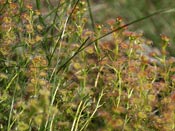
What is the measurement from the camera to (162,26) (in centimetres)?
340

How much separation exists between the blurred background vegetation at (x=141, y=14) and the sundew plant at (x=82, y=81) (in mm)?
919

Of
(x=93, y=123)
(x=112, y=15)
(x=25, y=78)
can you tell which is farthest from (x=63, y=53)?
(x=112, y=15)

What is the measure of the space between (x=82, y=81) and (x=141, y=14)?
4.73 ft

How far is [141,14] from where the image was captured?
3.49 meters

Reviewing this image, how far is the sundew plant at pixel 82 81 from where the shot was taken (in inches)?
80.0

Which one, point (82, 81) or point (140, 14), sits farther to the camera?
point (140, 14)

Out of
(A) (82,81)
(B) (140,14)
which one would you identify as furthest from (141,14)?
(A) (82,81)

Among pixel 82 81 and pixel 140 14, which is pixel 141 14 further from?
pixel 82 81

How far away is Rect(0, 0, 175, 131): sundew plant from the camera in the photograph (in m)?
2.03

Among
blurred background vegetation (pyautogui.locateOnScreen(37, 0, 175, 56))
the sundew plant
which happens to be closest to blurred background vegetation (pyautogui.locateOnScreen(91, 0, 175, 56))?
blurred background vegetation (pyautogui.locateOnScreen(37, 0, 175, 56))

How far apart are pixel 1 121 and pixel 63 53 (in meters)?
0.46

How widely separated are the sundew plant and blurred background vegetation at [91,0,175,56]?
0.92 m

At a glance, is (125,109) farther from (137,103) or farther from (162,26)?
(162,26)

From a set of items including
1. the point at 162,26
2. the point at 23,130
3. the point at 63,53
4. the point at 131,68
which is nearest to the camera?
the point at 23,130
